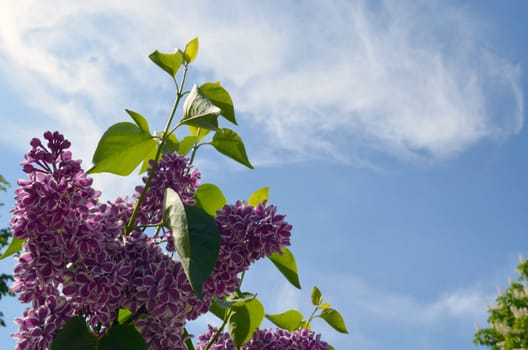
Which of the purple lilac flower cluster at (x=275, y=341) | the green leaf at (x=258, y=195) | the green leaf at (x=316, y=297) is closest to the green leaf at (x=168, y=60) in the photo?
the green leaf at (x=258, y=195)

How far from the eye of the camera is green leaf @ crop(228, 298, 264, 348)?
2.26 metres

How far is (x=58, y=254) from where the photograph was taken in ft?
6.02

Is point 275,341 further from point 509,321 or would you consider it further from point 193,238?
point 509,321

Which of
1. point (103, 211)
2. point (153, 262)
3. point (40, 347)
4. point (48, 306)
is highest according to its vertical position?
point (103, 211)

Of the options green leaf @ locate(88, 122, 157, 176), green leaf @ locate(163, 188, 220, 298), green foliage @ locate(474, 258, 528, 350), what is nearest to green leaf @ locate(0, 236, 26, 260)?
green leaf @ locate(88, 122, 157, 176)

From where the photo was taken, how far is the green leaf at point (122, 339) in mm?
1858

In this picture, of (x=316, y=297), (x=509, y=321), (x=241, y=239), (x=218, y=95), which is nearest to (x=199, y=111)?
(x=218, y=95)

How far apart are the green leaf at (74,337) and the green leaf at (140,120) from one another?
669 mm

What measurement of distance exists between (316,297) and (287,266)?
1.99 feet

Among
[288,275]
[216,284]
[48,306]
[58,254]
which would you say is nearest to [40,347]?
[48,306]

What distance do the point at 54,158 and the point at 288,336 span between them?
114 cm

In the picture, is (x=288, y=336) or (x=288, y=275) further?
(x=288, y=336)

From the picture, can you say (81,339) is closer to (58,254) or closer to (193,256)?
(58,254)

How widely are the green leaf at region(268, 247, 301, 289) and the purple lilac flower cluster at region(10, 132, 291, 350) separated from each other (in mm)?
261
